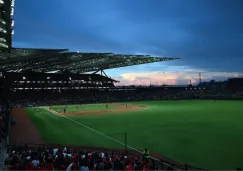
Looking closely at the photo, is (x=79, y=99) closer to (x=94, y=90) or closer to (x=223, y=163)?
(x=94, y=90)

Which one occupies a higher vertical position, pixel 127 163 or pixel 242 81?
pixel 242 81

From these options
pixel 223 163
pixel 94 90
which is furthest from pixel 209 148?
pixel 94 90

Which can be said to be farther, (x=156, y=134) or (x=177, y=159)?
(x=156, y=134)

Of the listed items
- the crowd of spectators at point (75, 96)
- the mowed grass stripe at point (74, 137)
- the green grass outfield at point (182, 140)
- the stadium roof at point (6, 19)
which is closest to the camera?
the stadium roof at point (6, 19)

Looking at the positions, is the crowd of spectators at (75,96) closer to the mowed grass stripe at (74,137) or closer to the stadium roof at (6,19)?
the mowed grass stripe at (74,137)

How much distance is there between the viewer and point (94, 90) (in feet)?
344

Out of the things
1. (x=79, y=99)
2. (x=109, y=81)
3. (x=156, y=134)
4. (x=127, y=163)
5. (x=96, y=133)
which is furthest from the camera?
(x=109, y=81)

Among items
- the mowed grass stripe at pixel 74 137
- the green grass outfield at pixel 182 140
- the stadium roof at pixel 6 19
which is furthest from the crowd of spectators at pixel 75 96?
the stadium roof at pixel 6 19

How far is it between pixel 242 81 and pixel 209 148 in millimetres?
94645

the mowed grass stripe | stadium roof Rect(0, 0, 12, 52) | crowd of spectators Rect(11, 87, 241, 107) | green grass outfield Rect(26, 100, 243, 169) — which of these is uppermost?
stadium roof Rect(0, 0, 12, 52)

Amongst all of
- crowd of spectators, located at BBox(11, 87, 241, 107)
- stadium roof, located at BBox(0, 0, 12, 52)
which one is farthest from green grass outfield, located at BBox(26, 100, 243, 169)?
crowd of spectators, located at BBox(11, 87, 241, 107)

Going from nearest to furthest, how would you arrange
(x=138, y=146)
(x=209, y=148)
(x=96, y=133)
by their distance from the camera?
(x=209, y=148) → (x=138, y=146) → (x=96, y=133)

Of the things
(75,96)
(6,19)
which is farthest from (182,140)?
(75,96)

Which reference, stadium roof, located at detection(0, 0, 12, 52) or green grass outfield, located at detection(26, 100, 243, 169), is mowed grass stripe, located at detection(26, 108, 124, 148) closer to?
green grass outfield, located at detection(26, 100, 243, 169)
